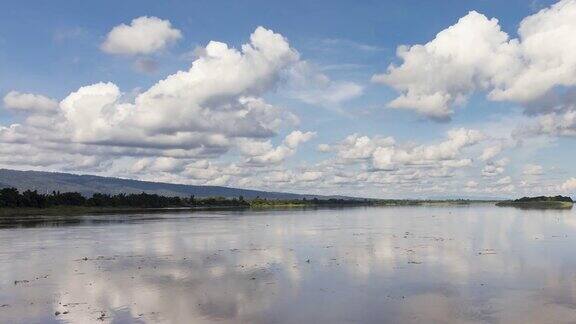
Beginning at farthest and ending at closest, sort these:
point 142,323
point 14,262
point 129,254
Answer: point 129,254 → point 14,262 → point 142,323

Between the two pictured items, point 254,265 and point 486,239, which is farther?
point 486,239

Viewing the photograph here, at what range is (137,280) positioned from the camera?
3722 centimetres

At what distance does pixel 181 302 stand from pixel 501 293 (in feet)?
60.9

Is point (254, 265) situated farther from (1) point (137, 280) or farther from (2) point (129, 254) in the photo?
(2) point (129, 254)

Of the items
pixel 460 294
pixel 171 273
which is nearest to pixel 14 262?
pixel 171 273

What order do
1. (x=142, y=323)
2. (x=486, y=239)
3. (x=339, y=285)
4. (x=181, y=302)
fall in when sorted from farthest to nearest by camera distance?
1. (x=486, y=239)
2. (x=339, y=285)
3. (x=181, y=302)
4. (x=142, y=323)

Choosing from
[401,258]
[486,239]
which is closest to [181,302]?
[401,258]

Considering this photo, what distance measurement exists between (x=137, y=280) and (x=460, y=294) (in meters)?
21.6

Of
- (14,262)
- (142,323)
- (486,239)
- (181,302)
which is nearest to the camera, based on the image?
(142,323)

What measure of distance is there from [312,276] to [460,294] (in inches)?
433

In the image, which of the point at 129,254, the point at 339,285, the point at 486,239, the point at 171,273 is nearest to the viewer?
the point at 339,285

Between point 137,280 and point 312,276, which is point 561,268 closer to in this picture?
point 312,276

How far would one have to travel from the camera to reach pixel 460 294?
102ft

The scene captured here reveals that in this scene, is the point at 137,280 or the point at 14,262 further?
the point at 14,262
